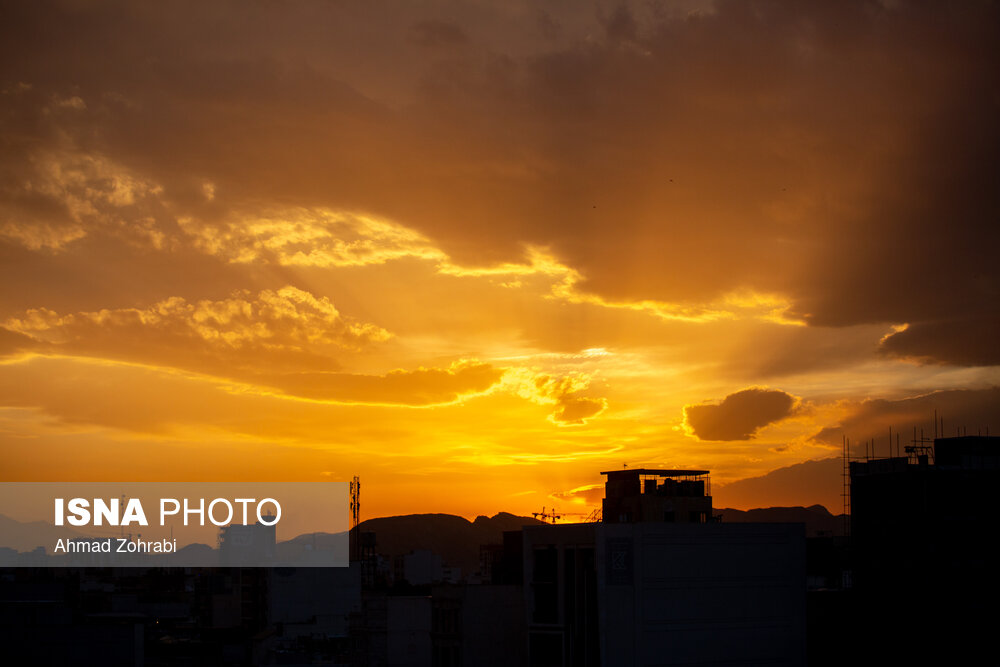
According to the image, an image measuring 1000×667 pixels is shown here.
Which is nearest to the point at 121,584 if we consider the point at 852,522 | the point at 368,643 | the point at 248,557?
the point at 248,557

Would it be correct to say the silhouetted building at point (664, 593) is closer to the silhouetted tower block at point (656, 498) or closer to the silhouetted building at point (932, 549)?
the silhouetted building at point (932, 549)

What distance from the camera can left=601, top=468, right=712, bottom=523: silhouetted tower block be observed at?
447 ft

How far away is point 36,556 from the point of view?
18800 centimetres

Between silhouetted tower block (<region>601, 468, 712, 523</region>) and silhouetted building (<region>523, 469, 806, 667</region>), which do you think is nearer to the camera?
silhouetted building (<region>523, 469, 806, 667</region>)

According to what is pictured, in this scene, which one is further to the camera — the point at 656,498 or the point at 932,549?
the point at 656,498

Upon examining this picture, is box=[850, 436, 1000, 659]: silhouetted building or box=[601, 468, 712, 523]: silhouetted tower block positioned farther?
box=[601, 468, 712, 523]: silhouetted tower block

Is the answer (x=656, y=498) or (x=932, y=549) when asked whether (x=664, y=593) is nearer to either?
(x=932, y=549)

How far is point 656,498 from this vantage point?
138 metres

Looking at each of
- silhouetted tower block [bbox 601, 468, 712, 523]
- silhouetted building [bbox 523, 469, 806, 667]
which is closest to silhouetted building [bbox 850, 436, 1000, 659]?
silhouetted building [bbox 523, 469, 806, 667]

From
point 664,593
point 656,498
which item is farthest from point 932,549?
point 656,498

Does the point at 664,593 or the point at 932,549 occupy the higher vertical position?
the point at 932,549

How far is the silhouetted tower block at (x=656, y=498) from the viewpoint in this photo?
447 feet

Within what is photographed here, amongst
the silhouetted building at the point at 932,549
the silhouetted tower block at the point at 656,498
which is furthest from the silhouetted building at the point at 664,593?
the silhouetted tower block at the point at 656,498

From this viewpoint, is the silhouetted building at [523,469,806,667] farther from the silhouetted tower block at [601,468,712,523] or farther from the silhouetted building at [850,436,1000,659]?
the silhouetted tower block at [601,468,712,523]
